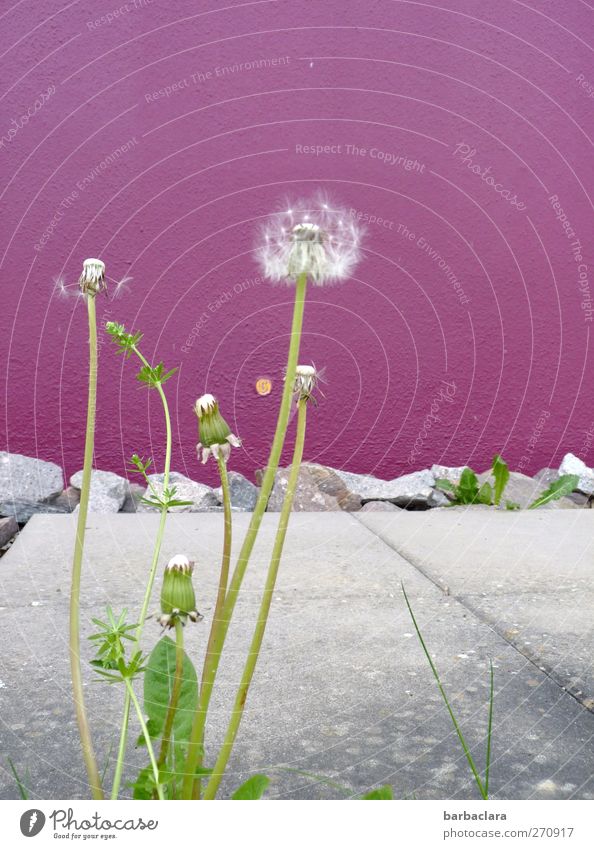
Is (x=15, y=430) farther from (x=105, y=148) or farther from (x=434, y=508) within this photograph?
(x=434, y=508)

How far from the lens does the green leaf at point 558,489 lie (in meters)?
3.04

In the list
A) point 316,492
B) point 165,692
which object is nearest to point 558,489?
point 316,492

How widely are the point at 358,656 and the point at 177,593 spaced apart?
92 cm

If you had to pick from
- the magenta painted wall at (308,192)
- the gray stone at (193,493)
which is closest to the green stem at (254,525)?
the magenta painted wall at (308,192)

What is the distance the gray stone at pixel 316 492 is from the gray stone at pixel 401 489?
5 cm

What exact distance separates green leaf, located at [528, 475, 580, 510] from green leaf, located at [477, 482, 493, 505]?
14 centimetres

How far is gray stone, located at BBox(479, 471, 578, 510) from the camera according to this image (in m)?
3.10

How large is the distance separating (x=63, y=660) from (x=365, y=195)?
2100 mm

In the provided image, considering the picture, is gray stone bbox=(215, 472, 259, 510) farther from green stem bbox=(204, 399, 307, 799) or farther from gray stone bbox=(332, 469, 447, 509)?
green stem bbox=(204, 399, 307, 799)

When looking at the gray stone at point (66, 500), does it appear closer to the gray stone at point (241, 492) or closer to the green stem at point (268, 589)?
the gray stone at point (241, 492)

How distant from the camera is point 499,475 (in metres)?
3.01

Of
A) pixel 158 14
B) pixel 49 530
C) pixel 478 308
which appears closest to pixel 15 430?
pixel 49 530

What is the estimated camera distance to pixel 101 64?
2.59m

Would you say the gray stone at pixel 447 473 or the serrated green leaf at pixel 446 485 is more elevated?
the gray stone at pixel 447 473
